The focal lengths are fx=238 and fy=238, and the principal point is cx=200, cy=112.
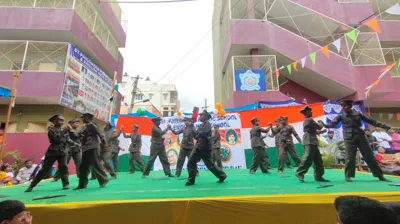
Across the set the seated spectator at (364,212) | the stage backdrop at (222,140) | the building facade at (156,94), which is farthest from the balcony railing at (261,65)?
the building facade at (156,94)

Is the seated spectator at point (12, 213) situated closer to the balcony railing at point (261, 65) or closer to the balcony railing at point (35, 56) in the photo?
the balcony railing at point (261, 65)

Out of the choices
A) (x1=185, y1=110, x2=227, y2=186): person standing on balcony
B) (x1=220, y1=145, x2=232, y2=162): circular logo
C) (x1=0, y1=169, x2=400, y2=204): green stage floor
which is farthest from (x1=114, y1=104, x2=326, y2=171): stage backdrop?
(x1=0, y1=169, x2=400, y2=204): green stage floor

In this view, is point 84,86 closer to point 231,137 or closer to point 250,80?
point 231,137

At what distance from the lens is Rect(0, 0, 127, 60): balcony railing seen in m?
15.3

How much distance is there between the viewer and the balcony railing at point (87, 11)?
15.3m

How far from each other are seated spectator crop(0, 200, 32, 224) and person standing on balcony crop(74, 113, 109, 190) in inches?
123

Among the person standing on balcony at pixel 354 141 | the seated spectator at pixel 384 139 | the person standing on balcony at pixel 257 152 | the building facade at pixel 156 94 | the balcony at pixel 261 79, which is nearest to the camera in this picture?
the person standing on balcony at pixel 354 141

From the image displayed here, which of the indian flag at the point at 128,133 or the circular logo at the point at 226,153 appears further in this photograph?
the indian flag at the point at 128,133

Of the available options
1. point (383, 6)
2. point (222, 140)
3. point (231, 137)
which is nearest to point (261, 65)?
point (231, 137)

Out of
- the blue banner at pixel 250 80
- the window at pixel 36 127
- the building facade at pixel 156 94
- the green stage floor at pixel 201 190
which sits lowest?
the green stage floor at pixel 201 190

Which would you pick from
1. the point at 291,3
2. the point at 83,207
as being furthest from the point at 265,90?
the point at 83,207

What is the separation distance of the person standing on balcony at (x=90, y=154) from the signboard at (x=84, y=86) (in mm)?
8888

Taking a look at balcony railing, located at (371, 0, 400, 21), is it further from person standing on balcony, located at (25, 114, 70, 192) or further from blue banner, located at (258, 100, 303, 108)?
person standing on balcony, located at (25, 114, 70, 192)

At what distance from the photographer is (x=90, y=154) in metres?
5.56
